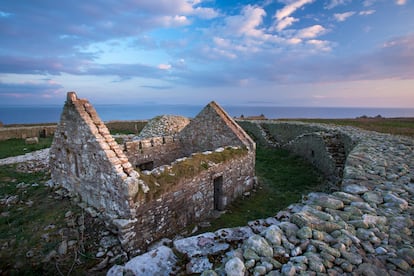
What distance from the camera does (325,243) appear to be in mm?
3342

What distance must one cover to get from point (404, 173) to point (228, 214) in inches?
252

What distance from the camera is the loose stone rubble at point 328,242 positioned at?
295 centimetres

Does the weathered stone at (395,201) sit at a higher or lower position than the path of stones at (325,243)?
higher

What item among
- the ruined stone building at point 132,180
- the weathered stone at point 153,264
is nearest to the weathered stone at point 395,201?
the weathered stone at point 153,264

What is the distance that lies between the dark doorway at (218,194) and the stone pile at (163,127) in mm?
9604

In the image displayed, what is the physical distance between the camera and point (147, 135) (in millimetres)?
19750

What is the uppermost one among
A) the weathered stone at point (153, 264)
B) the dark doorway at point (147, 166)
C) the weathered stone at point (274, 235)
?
the weathered stone at point (274, 235)

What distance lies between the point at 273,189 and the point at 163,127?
1159 cm

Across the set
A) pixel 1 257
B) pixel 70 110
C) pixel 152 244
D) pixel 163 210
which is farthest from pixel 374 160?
pixel 1 257

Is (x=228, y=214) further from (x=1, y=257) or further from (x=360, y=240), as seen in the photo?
(x=1, y=257)

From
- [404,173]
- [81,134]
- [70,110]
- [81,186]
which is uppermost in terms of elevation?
[70,110]

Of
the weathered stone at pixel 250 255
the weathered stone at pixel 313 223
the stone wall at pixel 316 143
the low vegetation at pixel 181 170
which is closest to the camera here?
the weathered stone at pixel 250 255

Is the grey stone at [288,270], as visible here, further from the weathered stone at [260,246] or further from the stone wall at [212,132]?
the stone wall at [212,132]

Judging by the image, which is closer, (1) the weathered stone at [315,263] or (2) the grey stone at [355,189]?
(1) the weathered stone at [315,263]
